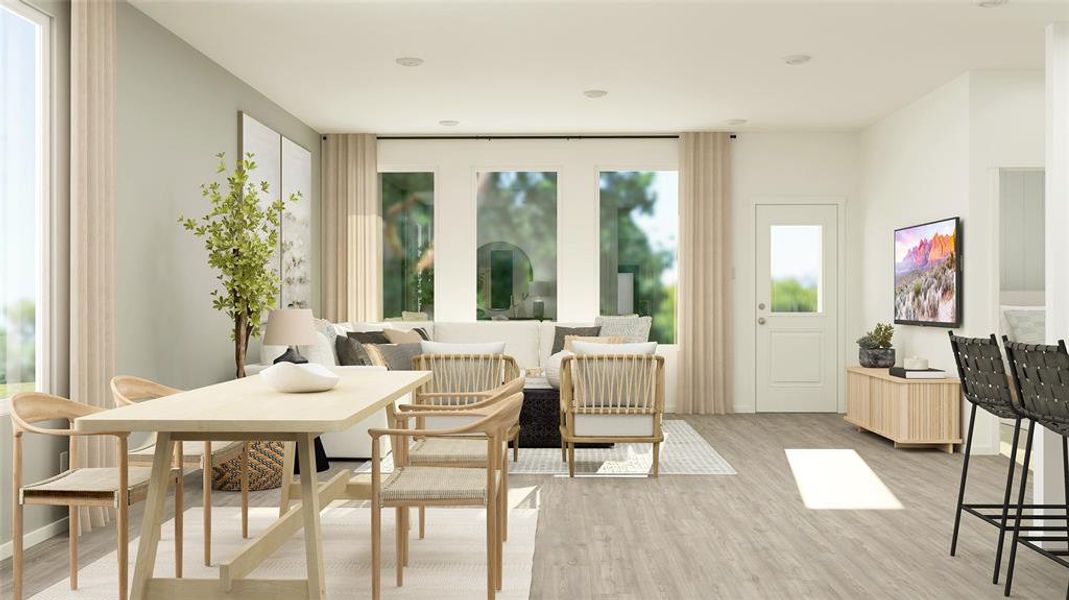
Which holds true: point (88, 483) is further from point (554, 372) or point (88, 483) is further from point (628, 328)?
point (628, 328)

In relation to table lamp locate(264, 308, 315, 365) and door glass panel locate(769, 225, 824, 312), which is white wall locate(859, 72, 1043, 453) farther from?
table lamp locate(264, 308, 315, 365)

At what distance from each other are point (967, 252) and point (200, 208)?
545 cm

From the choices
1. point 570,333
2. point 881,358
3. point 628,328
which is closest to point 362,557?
point 570,333

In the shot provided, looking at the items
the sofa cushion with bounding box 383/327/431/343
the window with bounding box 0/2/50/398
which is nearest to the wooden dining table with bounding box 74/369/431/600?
the window with bounding box 0/2/50/398

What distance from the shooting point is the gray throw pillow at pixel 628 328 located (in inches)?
299

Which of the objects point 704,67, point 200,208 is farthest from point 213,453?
point 704,67

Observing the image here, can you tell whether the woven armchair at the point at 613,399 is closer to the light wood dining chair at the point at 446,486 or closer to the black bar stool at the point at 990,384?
the black bar stool at the point at 990,384

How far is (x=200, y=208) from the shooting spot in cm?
546

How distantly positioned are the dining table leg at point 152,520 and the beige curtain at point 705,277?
20.2ft

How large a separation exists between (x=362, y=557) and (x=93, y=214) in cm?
215

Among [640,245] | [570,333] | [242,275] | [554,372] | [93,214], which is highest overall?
[640,245]

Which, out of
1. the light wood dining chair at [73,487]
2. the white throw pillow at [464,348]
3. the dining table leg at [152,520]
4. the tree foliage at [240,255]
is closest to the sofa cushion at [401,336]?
the white throw pillow at [464,348]

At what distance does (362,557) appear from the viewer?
3.51m

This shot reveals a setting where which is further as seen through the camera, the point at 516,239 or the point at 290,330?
the point at 516,239
